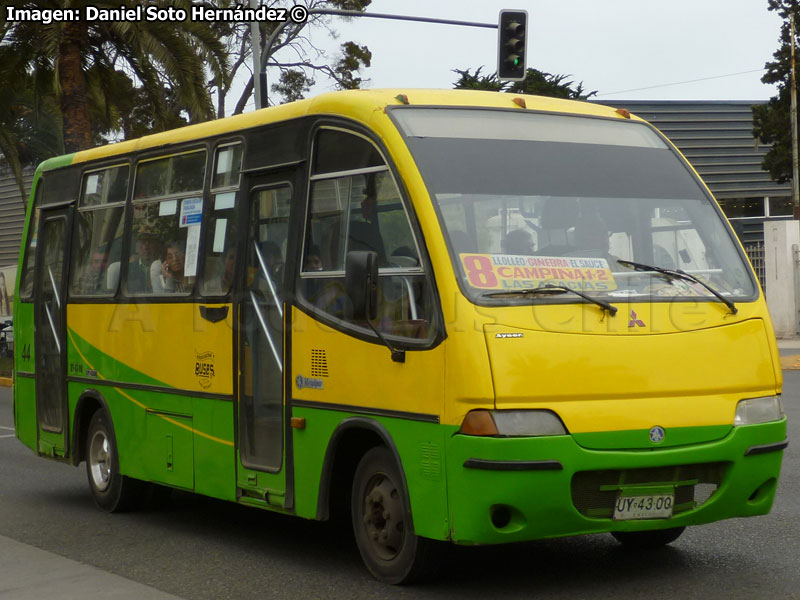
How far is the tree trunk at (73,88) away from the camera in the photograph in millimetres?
23516

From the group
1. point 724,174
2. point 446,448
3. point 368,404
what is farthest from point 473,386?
point 724,174

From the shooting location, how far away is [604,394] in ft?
21.8

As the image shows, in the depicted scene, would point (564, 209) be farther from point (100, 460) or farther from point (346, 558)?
point (100, 460)

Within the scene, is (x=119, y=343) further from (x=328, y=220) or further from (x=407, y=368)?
(x=407, y=368)

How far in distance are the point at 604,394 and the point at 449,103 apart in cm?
196

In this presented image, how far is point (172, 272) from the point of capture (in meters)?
9.59

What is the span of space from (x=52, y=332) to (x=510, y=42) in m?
11.7

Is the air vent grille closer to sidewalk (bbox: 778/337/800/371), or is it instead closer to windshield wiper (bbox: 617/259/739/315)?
windshield wiper (bbox: 617/259/739/315)

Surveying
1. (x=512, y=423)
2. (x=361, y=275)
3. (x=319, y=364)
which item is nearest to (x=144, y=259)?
(x=319, y=364)

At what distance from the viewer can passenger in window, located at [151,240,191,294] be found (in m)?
9.44

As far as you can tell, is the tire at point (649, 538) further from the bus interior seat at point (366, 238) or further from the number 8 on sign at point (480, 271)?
the bus interior seat at point (366, 238)

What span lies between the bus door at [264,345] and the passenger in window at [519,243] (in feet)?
5.60

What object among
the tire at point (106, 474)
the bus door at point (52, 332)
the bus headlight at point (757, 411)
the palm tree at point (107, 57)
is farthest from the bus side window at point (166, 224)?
the palm tree at point (107, 57)

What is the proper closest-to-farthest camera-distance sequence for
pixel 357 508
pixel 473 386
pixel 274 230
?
pixel 473 386 → pixel 357 508 → pixel 274 230
